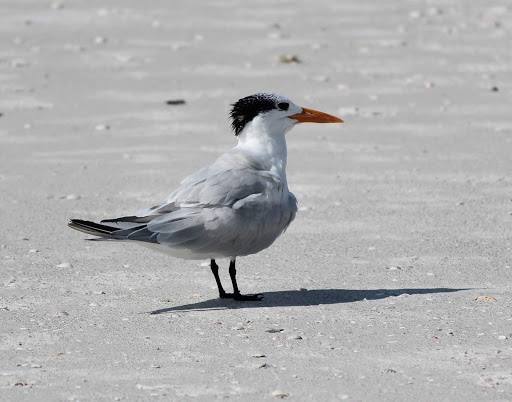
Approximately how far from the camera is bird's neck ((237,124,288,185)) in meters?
5.28

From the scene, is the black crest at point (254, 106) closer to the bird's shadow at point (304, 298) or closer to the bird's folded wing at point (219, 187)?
the bird's folded wing at point (219, 187)

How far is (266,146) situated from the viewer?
532cm

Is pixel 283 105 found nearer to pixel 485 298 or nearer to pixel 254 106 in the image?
pixel 254 106

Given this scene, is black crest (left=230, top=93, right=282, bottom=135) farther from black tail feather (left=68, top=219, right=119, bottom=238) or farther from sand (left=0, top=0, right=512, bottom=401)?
black tail feather (left=68, top=219, right=119, bottom=238)

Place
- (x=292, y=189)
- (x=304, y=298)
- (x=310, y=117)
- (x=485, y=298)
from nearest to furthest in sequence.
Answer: (x=485, y=298) < (x=304, y=298) < (x=310, y=117) < (x=292, y=189)

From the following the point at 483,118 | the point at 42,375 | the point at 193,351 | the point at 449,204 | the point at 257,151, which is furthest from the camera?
the point at 483,118

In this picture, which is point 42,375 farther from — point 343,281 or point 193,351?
point 343,281

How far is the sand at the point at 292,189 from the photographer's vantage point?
160 inches

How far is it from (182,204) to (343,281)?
1.03 metres

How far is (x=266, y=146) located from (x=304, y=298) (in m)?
0.87

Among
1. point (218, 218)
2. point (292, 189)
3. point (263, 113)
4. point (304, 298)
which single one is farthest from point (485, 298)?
point (292, 189)

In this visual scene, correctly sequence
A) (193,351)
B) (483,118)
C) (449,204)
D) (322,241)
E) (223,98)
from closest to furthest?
(193,351) → (322,241) → (449,204) → (483,118) → (223,98)

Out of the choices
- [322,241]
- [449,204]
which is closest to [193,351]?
[322,241]

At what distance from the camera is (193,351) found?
4.23 metres
